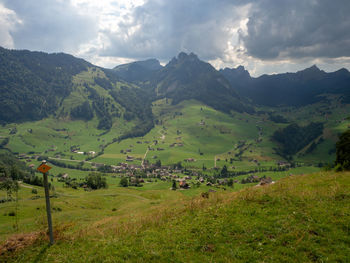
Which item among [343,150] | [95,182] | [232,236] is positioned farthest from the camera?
[95,182]

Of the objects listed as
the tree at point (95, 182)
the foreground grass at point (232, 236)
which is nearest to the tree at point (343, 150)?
the foreground grass at point (232, 236)

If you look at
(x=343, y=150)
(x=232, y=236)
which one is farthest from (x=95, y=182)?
(x=232, y=236)

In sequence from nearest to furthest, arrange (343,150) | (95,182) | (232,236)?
(232,236)
(343,150)
(95,182)

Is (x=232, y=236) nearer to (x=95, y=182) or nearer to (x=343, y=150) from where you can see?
(x=343, y=150)

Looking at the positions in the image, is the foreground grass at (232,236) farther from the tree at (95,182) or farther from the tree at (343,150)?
the tree at (95,182)

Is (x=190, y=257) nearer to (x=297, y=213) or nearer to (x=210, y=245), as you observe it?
(x=210, y=245)

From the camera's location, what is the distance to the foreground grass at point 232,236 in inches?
433

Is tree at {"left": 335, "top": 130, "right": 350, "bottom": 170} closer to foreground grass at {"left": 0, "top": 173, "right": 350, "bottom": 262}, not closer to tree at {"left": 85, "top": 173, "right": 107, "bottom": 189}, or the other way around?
foreground grass at {"left": 0, "top": 173, "right": 350, "bottom": 262}

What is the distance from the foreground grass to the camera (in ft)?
36.1

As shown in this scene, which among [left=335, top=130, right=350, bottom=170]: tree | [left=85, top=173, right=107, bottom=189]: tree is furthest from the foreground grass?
[left=85, top=173, right=107, bottom=189]: tree

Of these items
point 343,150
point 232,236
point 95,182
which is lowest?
point 95,182

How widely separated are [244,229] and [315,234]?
3921 mm

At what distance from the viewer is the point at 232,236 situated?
1282cm

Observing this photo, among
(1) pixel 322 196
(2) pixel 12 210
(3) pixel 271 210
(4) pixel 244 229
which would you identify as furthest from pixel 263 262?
(2) pixel 12 210
